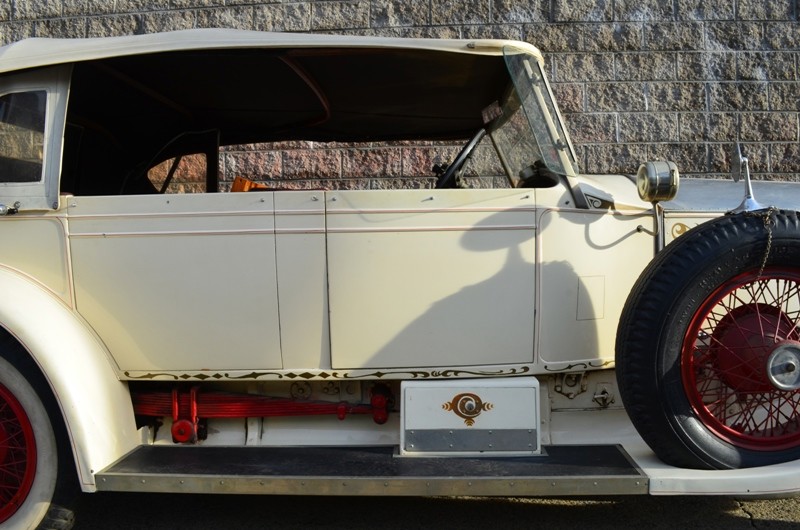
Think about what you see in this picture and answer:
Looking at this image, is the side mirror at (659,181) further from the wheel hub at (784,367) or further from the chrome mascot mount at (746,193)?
the wheel hub at (784,367)

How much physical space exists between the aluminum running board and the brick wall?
13.9 feet

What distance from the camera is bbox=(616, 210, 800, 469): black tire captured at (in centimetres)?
312

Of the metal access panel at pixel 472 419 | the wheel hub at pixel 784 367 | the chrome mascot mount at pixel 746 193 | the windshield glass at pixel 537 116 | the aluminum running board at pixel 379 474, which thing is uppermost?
the windshield glass at pixel 537 116

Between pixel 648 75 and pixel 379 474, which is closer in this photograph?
pixel 379 474

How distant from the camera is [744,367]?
10.5 ft

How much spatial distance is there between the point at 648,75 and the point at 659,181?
438 centimetres

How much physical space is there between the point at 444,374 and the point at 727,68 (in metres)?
5.27

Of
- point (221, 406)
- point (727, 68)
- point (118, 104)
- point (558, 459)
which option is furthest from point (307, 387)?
point (727, 68)

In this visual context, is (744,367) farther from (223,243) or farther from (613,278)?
(223,243)

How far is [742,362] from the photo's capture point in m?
3.19

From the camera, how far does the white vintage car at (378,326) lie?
3145mm

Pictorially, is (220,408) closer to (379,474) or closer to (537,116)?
(379,474)

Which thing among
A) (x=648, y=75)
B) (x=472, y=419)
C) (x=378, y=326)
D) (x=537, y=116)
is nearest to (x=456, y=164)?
(x=537, y=116)

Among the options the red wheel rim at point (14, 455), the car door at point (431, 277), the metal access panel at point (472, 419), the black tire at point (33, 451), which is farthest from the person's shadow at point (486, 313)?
the red wheel rim at point (14, 455)
